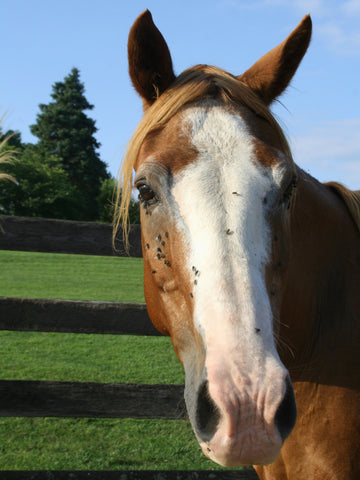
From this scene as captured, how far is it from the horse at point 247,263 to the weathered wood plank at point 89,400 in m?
1.33

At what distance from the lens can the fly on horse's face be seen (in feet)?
4.17

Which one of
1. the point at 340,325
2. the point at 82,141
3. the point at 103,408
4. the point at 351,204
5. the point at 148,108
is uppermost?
the point at 82,141

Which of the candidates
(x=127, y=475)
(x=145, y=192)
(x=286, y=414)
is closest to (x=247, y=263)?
(x=286, y=414)

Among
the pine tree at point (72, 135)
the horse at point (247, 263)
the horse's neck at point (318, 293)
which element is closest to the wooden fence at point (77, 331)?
the horse at point (247, 263)

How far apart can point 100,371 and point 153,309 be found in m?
4.91

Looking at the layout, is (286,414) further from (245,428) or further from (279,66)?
(279,66)

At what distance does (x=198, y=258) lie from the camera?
1.53 m

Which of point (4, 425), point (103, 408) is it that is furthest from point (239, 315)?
point (4, 425)

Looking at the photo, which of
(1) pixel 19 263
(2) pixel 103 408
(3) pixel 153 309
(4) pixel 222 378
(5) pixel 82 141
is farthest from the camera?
(5) pixel 82 141

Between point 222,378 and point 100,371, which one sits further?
point 100,371

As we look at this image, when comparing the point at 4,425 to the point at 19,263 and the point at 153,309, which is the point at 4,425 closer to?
the point at 153,309

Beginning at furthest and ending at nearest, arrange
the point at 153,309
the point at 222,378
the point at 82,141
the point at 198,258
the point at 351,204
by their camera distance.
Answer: the point at 82,141
the point at 351,204
the point at 153,309
the point at 198,258
the point at 222,378

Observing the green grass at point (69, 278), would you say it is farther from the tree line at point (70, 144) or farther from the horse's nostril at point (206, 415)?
the tree line at point (70, 144)

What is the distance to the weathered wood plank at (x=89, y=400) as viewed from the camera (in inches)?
130
